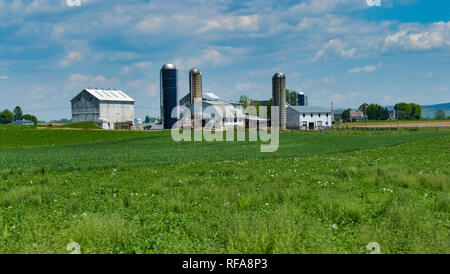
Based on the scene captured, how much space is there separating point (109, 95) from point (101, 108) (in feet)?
23.5

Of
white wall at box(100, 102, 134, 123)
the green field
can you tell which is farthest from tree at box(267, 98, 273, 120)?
the green field

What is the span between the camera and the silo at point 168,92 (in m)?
91.3

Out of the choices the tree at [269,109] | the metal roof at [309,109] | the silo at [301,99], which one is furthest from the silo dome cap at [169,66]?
the silo at [301,99]

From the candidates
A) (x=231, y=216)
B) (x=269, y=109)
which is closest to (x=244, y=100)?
(x=269, y=109)

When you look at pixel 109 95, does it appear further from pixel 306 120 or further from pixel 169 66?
pixel 306 120

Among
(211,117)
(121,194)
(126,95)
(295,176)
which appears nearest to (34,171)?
(121,194)

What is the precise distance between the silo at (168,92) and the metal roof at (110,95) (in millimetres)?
14335

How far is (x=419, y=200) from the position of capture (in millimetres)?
9656

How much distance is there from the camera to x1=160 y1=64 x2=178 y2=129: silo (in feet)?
300

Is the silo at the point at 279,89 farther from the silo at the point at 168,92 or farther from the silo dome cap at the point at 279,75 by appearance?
the silo at the point at 168,92

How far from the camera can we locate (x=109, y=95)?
96.6m

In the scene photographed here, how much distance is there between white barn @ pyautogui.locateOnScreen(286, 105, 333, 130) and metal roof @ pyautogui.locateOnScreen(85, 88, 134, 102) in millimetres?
48524

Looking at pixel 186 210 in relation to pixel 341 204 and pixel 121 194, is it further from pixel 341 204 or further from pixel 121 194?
pixel 341 204
